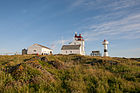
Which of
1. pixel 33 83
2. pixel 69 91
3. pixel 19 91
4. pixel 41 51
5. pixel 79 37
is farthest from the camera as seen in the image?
pixel 79 37

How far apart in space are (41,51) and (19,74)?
4338cm

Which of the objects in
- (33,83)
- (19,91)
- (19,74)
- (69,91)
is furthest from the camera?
(19,74)

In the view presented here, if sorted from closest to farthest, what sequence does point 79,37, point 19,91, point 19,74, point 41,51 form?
point 19,91, point 19,74, point 41,51, point 79,37

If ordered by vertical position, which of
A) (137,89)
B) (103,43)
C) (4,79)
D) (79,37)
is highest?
(79,37)

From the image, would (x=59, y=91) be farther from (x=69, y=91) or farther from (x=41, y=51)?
(x=41, y=51)

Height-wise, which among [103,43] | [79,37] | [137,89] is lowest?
[137,89]

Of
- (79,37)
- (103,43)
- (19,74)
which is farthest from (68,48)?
(19,74)

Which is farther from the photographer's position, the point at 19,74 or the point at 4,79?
the point at 19,74

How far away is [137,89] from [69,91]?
332cm

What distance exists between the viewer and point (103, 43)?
5059cm

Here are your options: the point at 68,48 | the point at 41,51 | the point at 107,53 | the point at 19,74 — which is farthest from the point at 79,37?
the point at 19,74

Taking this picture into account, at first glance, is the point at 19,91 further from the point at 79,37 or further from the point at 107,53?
the point at 79,37

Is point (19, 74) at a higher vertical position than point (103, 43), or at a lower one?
lower

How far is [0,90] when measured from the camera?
197 inches
